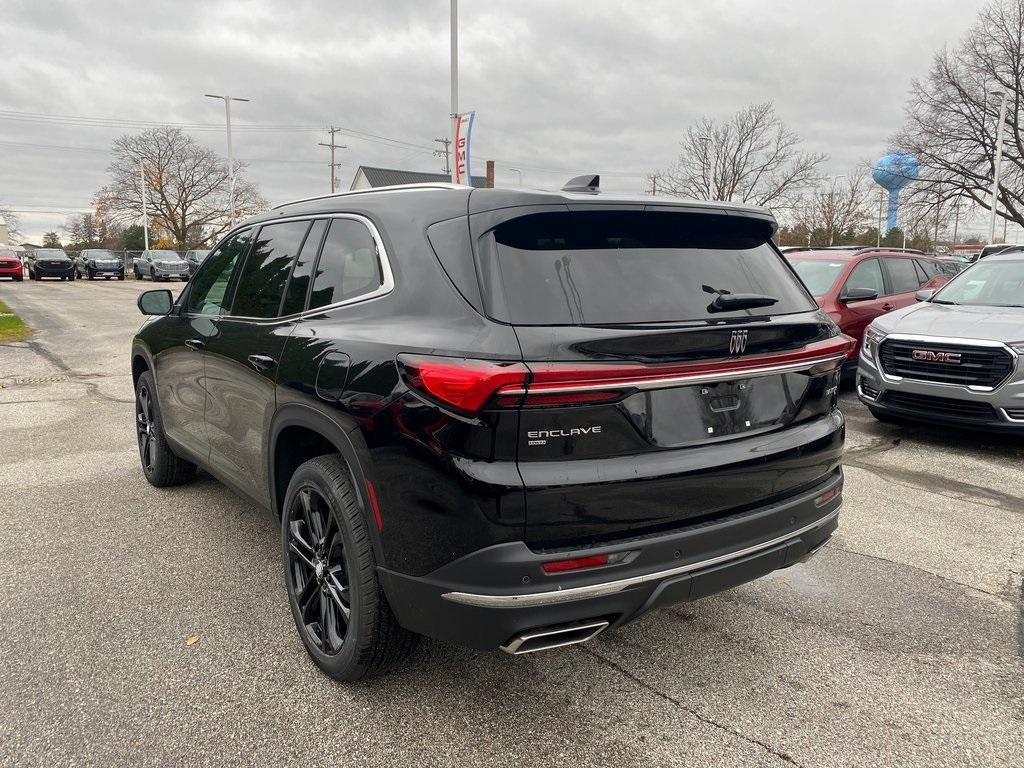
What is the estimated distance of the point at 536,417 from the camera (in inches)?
82.1

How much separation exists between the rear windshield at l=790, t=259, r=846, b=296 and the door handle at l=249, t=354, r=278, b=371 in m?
7.21

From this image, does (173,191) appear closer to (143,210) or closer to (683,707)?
(143,210)

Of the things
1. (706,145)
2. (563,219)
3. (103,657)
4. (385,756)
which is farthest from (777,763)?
(706,145)

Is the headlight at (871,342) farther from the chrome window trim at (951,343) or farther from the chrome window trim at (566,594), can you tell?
the chrome window trim at (566,594)

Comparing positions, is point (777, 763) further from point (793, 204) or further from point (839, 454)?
point (793, 204)

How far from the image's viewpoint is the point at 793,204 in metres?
44.9

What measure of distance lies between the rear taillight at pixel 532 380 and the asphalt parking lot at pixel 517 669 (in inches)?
45.7

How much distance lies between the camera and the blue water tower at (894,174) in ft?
124

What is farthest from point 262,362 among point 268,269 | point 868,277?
point 868,277

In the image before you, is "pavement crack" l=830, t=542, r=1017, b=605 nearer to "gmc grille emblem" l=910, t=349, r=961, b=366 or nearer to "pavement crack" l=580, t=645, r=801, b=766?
"pavement crack" l=580, t=645, r=801, b=766

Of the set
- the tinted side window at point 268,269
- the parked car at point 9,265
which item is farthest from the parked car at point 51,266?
the tinted side window at point 268,269

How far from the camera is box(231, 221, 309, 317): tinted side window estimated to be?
10.7ft

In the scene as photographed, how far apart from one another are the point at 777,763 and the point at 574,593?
Result: 2.90ft

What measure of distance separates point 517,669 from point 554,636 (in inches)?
28.8
